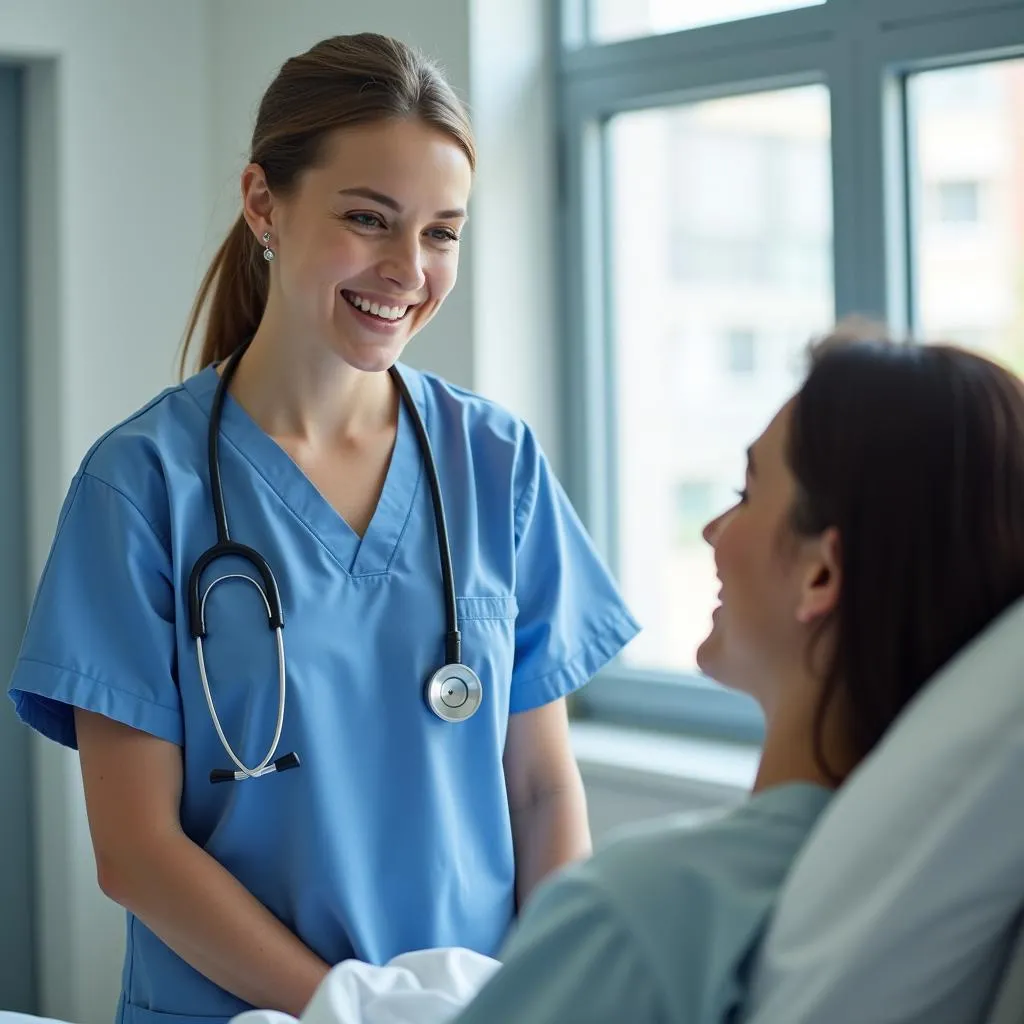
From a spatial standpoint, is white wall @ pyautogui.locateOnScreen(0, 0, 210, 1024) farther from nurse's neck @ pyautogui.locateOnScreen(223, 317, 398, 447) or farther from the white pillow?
the white pillow

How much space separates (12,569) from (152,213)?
698 millimetres

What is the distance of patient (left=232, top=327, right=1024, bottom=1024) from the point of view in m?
0.85

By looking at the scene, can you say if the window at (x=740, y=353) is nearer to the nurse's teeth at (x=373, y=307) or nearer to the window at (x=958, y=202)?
the window at (x=958, y=202)

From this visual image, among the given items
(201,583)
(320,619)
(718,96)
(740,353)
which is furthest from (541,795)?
(718,96)

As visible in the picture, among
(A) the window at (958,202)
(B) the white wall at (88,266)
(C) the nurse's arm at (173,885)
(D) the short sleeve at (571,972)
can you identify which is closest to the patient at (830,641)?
(D) the short sleeve at (571,972)

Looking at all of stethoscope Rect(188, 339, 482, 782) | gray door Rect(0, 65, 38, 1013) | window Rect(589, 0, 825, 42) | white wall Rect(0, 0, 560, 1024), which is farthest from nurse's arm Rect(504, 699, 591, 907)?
gray door Rect(0, 65, 38, 1013)

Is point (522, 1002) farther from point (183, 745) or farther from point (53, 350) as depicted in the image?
point (53, 350)

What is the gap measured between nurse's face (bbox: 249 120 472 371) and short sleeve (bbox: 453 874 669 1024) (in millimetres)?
706

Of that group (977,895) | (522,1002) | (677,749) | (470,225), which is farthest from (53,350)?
(977,895)

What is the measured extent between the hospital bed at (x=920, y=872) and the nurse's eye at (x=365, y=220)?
806 millimetres

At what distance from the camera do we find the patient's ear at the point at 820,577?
35.7 inches

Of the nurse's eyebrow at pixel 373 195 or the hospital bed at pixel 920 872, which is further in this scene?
the nurse's eyebrow at pixel 373 195

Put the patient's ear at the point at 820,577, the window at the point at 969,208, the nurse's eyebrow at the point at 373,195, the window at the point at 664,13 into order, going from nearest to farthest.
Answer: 1. the patient's ear at the point at 820,577
2. the nurse's eyebrow at the point at 373,195
3. the window at the point at 969,208
4. the window at the point at 664,13

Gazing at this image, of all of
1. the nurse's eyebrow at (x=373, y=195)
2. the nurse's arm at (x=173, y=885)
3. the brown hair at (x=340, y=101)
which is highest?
the brown hair at (x=340, y=101)
